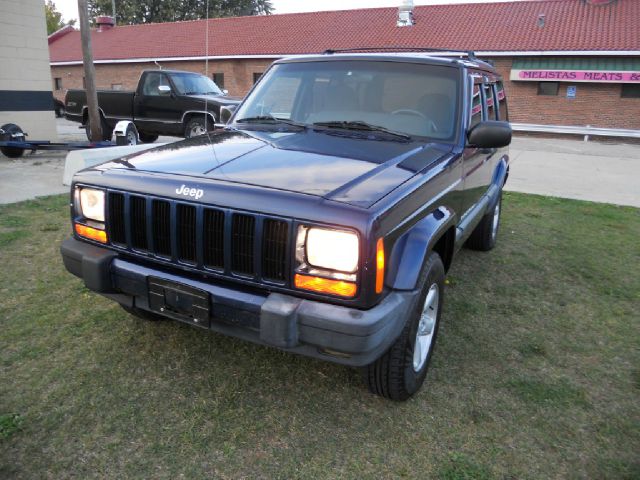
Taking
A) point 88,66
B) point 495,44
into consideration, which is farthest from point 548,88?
point 88,66

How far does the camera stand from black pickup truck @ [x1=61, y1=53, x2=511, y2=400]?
222 cm

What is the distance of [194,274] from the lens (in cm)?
255

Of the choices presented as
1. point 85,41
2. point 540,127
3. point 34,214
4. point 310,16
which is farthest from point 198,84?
point 310,16

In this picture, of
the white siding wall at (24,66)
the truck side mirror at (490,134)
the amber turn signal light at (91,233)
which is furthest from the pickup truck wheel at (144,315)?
the white siding wall at (24,66)

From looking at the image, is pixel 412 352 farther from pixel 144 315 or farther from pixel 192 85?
pixel 192 85

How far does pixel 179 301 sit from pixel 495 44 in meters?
25.7

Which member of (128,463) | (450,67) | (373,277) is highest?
(450,67)

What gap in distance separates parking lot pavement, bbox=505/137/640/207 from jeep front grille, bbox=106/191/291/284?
8.38 m

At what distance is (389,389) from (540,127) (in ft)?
78.5

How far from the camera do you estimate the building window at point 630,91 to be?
876 inches

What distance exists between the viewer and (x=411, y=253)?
2.44m

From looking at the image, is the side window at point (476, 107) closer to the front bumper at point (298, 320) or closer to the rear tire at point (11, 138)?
the front bumper at point (298, 320)

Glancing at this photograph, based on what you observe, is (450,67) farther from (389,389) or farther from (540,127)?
(540,127)

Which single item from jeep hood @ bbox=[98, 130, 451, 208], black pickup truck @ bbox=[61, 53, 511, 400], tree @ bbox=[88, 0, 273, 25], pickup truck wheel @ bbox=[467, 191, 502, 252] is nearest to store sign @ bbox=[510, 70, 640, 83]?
pickup truck wheel @ bbox=[467, 191, 502, 252]
